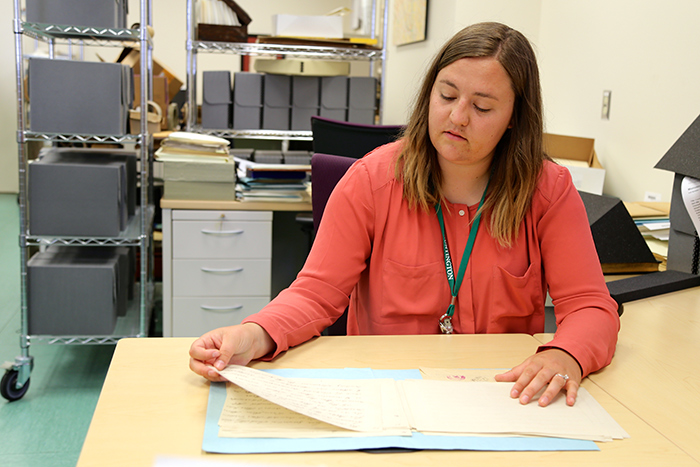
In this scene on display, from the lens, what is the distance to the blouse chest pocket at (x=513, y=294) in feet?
4.06

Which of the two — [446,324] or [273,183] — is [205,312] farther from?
[446,324]

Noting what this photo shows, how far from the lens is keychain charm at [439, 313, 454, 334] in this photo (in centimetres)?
124

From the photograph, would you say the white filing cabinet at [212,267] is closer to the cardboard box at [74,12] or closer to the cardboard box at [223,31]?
the cardboard box at [74,12]

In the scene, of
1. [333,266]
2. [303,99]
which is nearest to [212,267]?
[303,99]

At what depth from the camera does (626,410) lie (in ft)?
2.92

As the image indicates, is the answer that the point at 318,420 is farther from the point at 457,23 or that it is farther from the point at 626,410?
the point at 457,23

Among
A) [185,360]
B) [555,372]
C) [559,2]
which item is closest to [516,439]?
[555,372]

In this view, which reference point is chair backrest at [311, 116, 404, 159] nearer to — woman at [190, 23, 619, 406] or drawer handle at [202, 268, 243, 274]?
drawer handle at [202, 268, 243, 274]

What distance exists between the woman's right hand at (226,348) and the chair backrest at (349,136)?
4.00 feet

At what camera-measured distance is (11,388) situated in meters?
2.23

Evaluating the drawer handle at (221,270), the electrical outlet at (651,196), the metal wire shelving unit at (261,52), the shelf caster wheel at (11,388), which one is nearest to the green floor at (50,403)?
the shelf caster wheel at (11,388)

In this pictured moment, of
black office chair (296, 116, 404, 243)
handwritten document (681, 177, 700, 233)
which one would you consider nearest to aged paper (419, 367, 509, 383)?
handwritten document (681, 177, 700, 233)

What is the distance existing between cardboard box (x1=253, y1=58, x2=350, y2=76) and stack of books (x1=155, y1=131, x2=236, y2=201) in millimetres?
628

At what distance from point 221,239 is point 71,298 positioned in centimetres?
59
